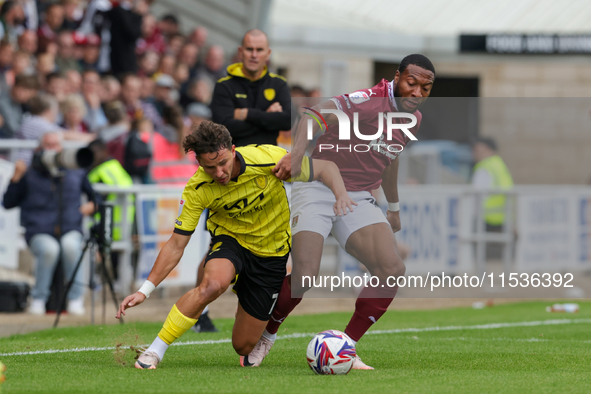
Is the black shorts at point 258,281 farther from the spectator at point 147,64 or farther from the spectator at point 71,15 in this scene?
the spectator at point 147,64

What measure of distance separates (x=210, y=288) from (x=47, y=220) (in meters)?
4.94

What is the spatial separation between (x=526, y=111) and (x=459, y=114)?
995cm

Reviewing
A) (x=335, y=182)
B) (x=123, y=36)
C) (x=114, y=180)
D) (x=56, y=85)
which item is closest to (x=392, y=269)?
(x=335, y=182)

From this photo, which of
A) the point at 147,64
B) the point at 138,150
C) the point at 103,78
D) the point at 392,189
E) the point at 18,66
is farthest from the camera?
the point at 147,64

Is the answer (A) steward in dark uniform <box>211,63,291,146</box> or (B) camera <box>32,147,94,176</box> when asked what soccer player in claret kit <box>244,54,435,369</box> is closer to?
(A) steward in dark uniform <box>211,63,291,146</box>

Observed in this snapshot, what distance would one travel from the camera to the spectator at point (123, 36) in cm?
1402

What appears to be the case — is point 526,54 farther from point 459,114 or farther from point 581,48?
point 459,114

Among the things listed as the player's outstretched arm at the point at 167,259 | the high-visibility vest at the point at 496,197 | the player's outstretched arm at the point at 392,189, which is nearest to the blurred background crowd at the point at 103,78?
the high-visibility vest at the point at 496,197

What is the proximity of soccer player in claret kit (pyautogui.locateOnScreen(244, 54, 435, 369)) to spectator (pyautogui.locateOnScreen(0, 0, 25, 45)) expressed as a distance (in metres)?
7.25

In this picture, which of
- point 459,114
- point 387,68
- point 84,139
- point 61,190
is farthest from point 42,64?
point 387,68

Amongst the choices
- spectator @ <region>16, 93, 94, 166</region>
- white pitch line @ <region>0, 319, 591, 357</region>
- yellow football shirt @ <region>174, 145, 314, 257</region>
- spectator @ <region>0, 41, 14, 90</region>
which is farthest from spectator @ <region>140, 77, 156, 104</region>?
yellow football shirt @ <region>174, 145, 314, 257</region>

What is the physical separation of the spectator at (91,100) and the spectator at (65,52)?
702 mm

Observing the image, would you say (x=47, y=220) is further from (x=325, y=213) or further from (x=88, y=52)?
(x=325, y=213)

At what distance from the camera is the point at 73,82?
12.3m
